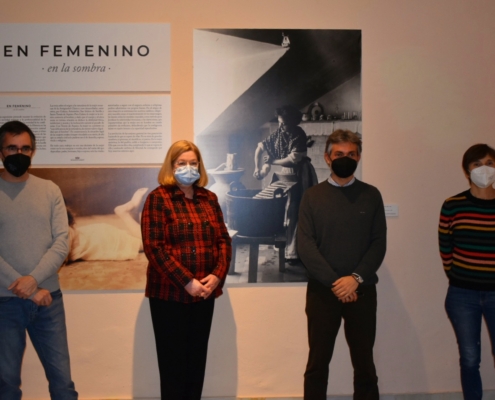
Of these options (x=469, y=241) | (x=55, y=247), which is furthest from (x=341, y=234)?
(x=55, y=247)

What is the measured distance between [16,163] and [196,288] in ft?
3.58

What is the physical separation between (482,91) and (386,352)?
1855 mm

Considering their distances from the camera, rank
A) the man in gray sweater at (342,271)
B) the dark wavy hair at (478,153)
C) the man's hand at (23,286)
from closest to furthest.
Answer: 1. the man's hand at (23,286)
2. the man in gray sweater at (342,271)
3. the dark wavy hair at (478,153)

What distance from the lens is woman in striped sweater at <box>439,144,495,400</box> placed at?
2.35m

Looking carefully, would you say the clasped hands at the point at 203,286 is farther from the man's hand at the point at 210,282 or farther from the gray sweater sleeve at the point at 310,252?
the gray sweater sleeve at the point at 310,252

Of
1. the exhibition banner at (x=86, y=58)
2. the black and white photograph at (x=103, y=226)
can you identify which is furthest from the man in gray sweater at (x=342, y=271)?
the exhibition banner at (x=86, y=58)

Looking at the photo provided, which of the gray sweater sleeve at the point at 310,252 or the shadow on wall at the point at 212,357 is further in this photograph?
the shadow on wall at the point at 212,357

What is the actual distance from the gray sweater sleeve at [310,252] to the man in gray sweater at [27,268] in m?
1.24

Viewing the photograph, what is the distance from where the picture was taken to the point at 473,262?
7.75ft

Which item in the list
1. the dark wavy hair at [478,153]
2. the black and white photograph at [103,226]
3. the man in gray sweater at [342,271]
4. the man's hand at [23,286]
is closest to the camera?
the man's hand at [23,286]

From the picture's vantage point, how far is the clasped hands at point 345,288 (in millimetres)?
2232

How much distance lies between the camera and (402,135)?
292 centimetres

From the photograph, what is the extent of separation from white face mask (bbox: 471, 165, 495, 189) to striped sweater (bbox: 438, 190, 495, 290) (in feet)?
0.28

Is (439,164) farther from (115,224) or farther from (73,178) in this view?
(73,178)
